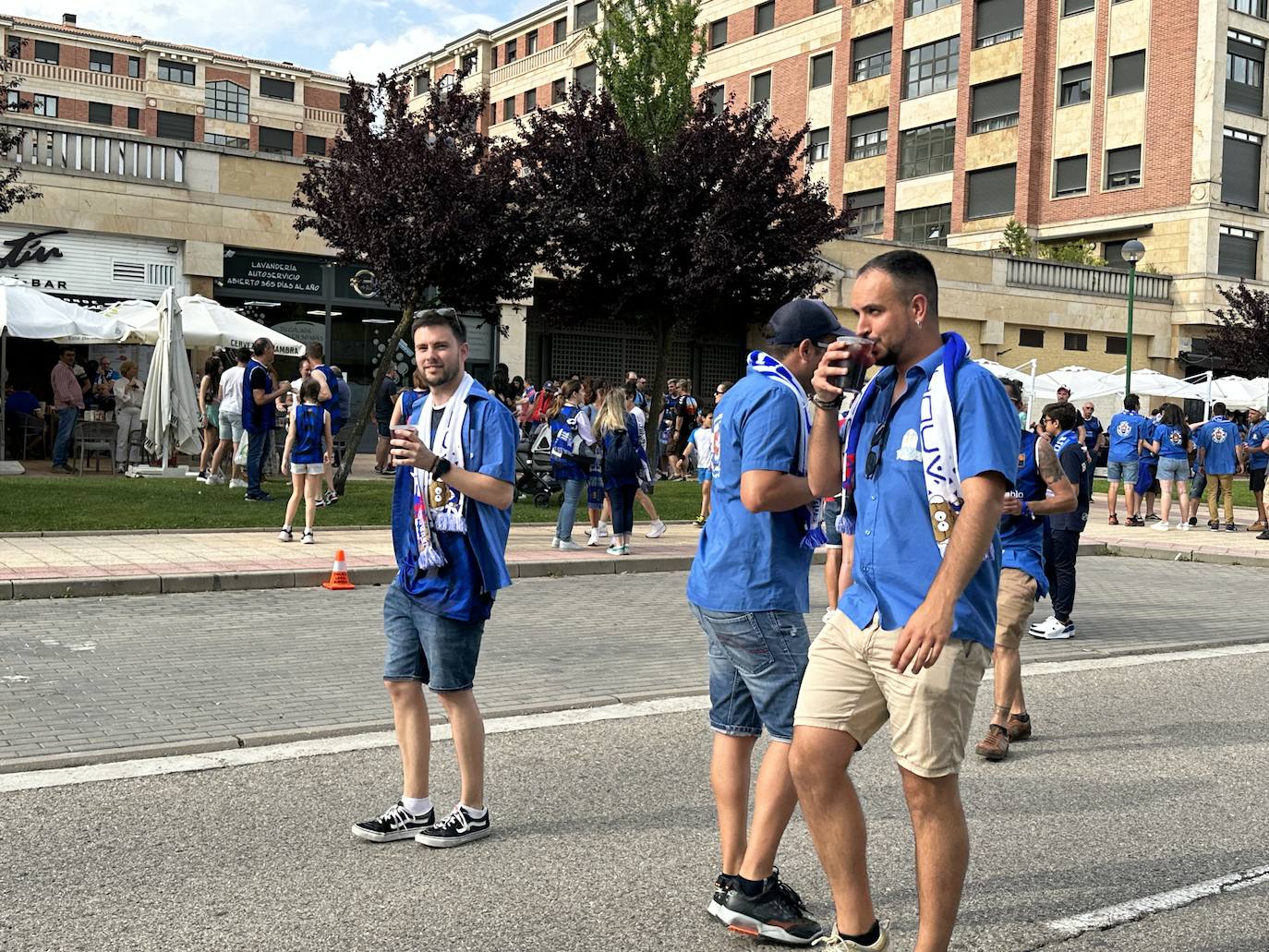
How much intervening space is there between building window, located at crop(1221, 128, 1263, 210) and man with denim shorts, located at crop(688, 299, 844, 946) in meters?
44.3

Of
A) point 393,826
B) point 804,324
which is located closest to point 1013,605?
point 804,324

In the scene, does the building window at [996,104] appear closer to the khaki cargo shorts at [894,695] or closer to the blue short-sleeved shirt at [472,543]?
the blue short-sleeved shirt at [472,543]

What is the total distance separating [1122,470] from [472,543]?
18.3m

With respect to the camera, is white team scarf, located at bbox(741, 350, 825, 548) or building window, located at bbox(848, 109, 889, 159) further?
building window, located at bbox(848, 109, 889, 159)

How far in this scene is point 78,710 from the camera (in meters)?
6.61

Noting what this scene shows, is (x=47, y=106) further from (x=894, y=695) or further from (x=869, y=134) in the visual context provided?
(x=894, y=695)

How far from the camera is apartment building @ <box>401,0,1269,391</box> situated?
4231 cm

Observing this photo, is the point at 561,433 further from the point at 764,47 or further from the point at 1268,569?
the point at 764,47

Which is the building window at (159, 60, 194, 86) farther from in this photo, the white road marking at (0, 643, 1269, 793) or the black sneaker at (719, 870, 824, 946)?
the black sneaker at (719, 870, 824, 946)

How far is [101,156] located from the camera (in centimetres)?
2491

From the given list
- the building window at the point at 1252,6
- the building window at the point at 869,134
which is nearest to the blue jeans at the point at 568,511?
the building window at the point at 1252,6

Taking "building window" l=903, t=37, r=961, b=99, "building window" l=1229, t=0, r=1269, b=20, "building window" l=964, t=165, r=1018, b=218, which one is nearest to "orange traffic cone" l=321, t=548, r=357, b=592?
"building window" l=964, t=165, r=1018, b=218

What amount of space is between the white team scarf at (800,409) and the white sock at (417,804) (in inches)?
67.0

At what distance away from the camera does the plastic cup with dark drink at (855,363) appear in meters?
3.21
